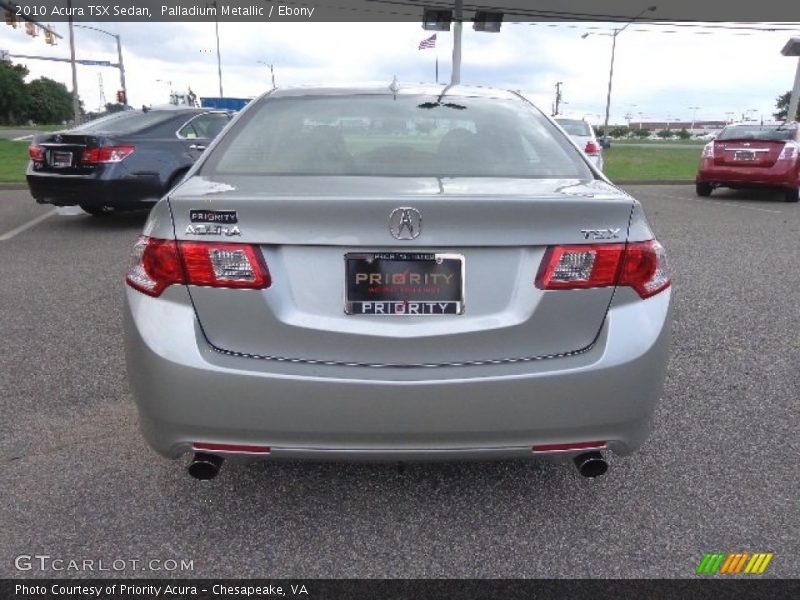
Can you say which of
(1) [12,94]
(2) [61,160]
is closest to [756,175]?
(2) [61,160]

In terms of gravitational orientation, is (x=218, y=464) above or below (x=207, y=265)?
below

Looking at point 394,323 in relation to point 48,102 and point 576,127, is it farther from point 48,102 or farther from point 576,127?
point 48,102

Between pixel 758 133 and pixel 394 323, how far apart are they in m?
12.9

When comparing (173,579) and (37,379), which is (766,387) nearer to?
(173,579)

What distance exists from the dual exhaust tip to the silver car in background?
11315 mm

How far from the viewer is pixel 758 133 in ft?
41.5

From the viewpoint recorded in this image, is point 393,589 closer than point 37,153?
Yes

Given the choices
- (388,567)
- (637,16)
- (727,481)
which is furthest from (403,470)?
(637,16)

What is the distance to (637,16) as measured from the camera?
35531mm

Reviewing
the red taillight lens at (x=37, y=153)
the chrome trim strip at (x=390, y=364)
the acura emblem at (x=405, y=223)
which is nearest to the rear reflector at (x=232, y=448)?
the chrome trim strip at (x=390, y=364)

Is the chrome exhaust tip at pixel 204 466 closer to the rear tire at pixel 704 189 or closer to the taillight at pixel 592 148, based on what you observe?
the taillight at pixel 592 148

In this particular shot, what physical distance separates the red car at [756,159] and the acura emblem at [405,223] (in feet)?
40.1

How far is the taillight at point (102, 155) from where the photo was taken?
8062mm

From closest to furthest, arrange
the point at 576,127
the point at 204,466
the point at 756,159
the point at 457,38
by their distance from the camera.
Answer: the point at 204,466
the point at 756,159
the point at 576,127
the point at 457,38
